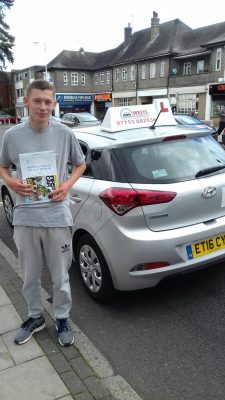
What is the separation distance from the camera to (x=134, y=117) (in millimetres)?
4223

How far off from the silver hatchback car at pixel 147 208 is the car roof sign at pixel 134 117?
0.78 ft

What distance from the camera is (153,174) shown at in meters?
3.43

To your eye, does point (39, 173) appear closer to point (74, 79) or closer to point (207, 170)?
point (207, 170)

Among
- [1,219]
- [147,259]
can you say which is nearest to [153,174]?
[147,259]

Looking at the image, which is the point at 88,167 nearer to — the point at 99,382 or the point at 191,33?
the point at 99,382

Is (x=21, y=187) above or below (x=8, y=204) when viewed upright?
above

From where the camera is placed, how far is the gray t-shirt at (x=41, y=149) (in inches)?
108

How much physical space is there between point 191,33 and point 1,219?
41821mm

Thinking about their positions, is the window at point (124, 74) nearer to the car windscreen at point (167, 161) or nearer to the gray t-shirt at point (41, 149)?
the car windscreen at point (167, 161)

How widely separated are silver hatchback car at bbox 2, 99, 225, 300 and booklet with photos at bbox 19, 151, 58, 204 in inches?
27.5

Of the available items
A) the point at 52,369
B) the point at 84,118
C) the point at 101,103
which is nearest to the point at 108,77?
the point at 101,103


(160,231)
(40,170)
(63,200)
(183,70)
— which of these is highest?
(183,70)

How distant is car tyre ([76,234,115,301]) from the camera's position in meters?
3.53

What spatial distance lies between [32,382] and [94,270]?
126 centimetres
